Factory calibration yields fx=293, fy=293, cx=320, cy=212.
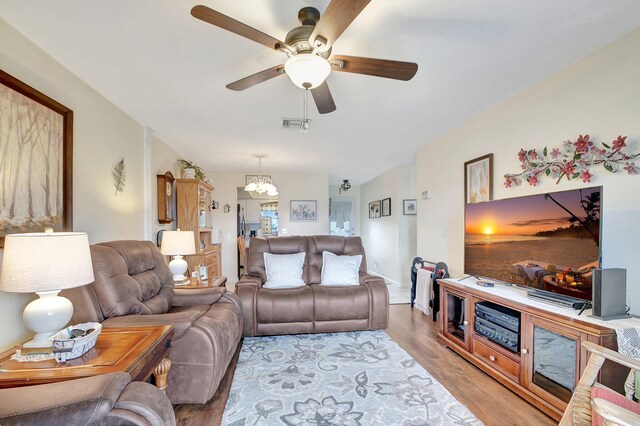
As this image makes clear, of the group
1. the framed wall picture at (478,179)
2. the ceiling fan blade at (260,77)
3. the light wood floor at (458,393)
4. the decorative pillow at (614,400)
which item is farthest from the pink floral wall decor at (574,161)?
the ceiling fan blade at (260,77)

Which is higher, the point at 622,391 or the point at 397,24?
the point at 397,24

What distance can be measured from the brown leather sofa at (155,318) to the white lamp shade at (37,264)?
1.38 ft

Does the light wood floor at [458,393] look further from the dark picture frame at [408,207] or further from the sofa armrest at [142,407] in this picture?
the dark picture frame at [408,207]

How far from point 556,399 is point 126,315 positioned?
9.00ft

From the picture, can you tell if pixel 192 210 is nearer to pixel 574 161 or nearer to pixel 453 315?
pixel 453 315

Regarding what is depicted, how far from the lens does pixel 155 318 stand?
1810 millimetres

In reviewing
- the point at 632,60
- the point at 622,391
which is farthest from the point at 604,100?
the point at 622,391

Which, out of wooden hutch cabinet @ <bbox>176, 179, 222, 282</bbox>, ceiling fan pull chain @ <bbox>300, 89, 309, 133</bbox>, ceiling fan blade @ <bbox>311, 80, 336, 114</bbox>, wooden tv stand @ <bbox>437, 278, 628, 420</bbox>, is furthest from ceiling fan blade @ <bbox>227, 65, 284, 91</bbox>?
wooden hutch cabinet @ <bbox>176, 179, 222, 282</bbox>

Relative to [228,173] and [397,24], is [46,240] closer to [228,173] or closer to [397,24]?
[397,24]

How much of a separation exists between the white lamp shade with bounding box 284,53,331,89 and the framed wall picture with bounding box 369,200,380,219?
216 inches

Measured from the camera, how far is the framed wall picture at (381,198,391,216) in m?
6.16

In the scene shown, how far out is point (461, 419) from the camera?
1796 millimetres

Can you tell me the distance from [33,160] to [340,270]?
2.79 m

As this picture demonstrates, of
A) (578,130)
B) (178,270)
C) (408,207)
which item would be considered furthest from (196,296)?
(408,207)
